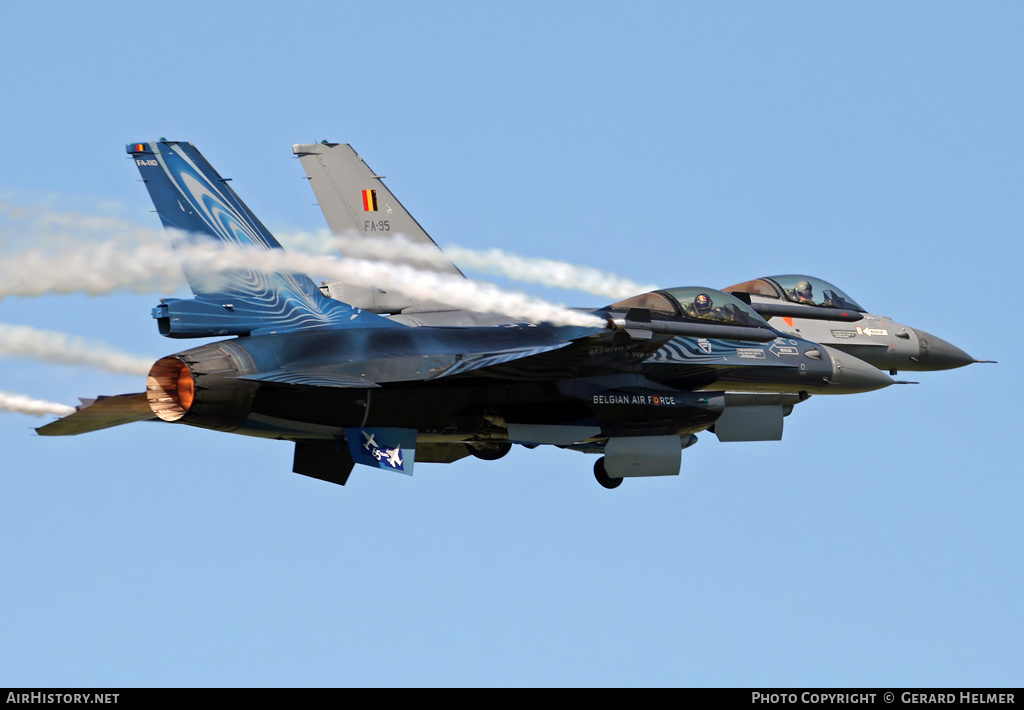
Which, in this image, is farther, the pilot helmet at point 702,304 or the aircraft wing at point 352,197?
the aircraft wing at point 352,197

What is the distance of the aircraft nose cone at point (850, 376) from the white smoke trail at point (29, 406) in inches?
428

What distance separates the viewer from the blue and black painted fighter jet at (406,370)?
19234 millimetres

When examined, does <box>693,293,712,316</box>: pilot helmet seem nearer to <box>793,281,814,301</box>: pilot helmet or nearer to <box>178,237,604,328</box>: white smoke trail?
<box>178,237,604,328</box>: white smoke trail

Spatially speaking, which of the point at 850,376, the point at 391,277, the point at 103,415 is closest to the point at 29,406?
the point at 103,415

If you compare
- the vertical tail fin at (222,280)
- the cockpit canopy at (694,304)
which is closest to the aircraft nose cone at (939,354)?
the cockpit canopy at (694,304)

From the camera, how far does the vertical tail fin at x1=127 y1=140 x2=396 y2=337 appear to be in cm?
1984

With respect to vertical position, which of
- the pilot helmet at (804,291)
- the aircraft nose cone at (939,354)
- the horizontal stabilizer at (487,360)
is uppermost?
the pilot helmet at (804,291)

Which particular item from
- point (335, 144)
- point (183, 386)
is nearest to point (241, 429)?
point (183, 386)

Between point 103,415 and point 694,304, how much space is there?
25.4 ft

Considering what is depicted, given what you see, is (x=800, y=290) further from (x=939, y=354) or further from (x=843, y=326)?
(x=939, y=354)

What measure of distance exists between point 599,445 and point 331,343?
501cm

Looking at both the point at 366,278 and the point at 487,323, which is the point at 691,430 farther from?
the point at 366,278

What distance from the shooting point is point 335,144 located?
88.1 ft

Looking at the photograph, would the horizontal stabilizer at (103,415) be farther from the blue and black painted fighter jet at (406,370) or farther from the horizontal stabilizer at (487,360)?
Answer: the horizontal stabilizer at (487,360)
